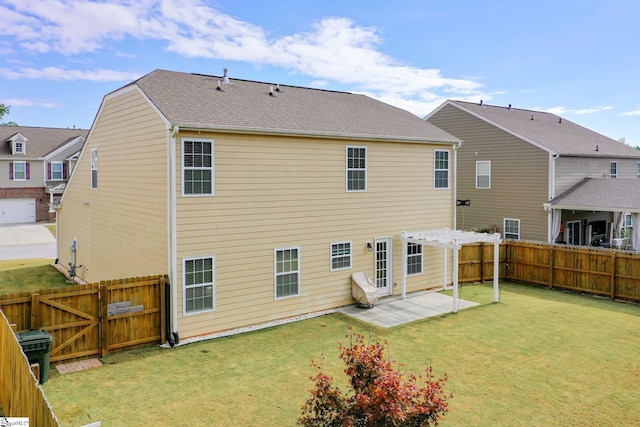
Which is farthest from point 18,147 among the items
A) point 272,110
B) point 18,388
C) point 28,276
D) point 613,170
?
point 613,170

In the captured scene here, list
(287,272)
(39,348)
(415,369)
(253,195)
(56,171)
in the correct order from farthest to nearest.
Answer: (56,171) < (287,272) < (253,195) < (415,369) < (39,348)

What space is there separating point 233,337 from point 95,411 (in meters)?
4.48

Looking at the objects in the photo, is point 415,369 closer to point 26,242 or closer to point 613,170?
point 613,170

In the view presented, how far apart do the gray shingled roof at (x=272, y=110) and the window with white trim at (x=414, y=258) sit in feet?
12.8

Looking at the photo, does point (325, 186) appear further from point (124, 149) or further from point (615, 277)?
point (615, 277)

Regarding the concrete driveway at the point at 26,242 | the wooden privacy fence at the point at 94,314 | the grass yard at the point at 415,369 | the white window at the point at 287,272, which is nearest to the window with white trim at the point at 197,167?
the wooden privacy fence at the point at 94,314

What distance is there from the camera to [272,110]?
1449 cm

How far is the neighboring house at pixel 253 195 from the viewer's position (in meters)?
11.9

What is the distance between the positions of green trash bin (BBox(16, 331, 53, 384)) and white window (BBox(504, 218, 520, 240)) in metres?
21.2

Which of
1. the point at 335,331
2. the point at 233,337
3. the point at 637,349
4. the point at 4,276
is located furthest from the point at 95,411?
the point at 4,276

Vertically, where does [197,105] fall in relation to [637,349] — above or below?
above

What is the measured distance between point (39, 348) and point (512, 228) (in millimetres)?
21488

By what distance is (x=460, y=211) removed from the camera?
26.1 metres

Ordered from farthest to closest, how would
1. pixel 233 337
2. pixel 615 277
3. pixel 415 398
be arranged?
pixel 615 277 < pixel 233 337 < pixel 415 398
